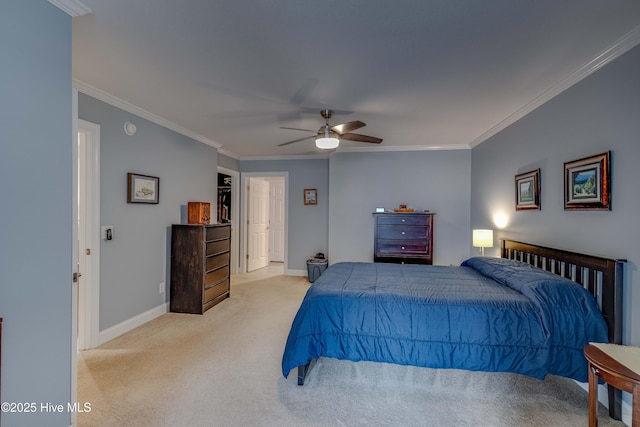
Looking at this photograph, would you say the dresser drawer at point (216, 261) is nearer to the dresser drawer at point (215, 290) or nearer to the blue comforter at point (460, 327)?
the dresser drawer at point (215, 290)

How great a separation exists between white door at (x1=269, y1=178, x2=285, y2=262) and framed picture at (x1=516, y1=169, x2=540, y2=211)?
5.13 meters

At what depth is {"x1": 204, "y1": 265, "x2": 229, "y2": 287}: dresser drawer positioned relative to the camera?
3.71m

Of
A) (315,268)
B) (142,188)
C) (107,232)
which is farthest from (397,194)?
(107,232)

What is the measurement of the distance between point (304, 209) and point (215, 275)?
2336 millimetres

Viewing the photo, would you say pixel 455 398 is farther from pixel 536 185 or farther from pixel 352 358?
pixel 536 185

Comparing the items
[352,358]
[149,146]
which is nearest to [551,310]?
[352,358]

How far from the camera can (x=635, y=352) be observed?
4.76ft

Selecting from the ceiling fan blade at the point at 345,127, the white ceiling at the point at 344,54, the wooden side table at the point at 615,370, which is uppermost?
the white ceiling at the point at 344,54

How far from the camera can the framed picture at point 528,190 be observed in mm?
2799

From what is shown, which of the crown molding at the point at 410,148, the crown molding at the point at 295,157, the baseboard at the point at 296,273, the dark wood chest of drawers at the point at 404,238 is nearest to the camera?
the dark wood chest of drawers at the point at 404,238

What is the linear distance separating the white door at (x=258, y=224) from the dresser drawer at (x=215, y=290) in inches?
71.4

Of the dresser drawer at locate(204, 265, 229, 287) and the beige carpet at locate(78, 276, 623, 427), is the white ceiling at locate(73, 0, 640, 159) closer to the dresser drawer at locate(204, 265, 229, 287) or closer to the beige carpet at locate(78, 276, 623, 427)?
the dresser drawer at locate(204, 265, 229, 287)

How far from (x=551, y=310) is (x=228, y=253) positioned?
3.82m

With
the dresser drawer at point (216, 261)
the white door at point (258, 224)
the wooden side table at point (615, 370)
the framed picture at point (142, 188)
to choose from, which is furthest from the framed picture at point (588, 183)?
the white door at point (258, 224)
